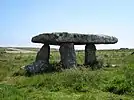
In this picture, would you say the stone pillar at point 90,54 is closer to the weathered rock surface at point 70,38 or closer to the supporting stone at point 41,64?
the weathered rock surface at point 70,38

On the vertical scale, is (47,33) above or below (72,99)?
above

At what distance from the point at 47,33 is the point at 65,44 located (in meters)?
Result: 1.70

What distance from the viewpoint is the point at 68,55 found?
24.9 metres

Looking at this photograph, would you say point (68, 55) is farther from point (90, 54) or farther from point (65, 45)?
point (90, 54)

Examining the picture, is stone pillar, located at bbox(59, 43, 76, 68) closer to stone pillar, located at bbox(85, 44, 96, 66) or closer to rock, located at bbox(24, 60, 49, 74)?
rock, located at bbox(24, 60, 49, 74)

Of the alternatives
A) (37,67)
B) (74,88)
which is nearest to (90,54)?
(37,67)

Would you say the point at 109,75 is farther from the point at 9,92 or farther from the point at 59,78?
the point at 9,92

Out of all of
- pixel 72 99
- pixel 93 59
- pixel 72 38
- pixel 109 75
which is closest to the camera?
pixel 72 99

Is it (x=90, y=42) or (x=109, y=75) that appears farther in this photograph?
(x=90, y=42)

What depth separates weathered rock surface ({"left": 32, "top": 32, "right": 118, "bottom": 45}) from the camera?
24.2 metres

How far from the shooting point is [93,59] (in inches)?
1060

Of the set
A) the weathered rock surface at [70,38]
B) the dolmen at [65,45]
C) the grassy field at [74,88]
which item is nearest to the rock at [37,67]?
the dolmen at [65,45]

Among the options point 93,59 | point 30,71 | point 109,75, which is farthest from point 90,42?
point 109,75

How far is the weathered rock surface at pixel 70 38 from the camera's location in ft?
79.4
